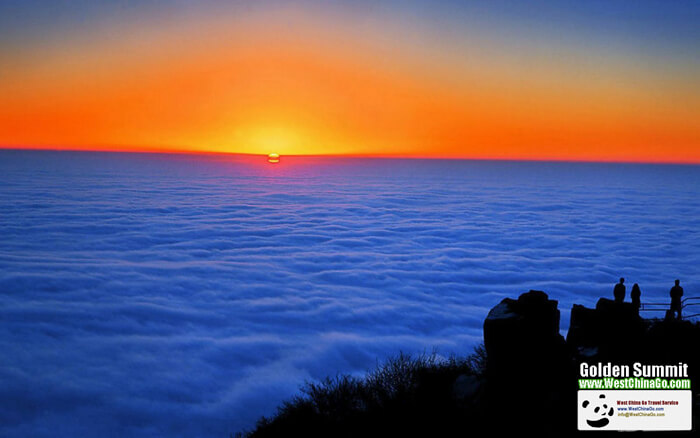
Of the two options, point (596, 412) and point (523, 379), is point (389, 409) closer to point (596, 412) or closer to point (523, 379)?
point (523, 379)

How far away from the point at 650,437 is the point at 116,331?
3231 centimetres

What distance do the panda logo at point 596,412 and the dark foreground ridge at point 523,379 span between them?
19 cm

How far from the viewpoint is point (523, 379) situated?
7.14 metres

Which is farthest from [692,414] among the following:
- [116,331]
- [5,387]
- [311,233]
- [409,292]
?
[311,233]

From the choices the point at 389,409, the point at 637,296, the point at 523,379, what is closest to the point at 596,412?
the point at 523,379

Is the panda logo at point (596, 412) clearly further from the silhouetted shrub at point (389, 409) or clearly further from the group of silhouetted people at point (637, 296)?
the group of silhouetted people at point (637, 296)

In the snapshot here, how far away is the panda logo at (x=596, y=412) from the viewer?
6621 mm

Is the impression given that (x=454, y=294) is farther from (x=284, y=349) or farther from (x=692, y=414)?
(x=692, y=414)

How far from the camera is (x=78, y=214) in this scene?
2982 inches

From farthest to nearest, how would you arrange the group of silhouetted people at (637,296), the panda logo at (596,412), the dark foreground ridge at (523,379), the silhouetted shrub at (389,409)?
the group of silhouetted people at (637,296) < the silhouetted shrub at (389,409) < the dark foreground ridge at (523,379) < the panda logo at (596,412)

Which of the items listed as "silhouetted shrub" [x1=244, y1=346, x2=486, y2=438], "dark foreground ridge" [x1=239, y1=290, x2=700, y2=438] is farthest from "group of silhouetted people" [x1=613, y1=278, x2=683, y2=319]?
"silhouetted shrub" [x1=244, y1=346, x2=486, y2=438]

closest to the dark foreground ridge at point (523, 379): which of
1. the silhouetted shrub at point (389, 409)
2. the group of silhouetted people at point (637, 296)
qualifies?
the silhouetted shrub at point (389, 409)

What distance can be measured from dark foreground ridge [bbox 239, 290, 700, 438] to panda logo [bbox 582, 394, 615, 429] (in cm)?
19

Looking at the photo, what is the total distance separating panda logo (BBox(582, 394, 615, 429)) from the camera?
6.62 m
